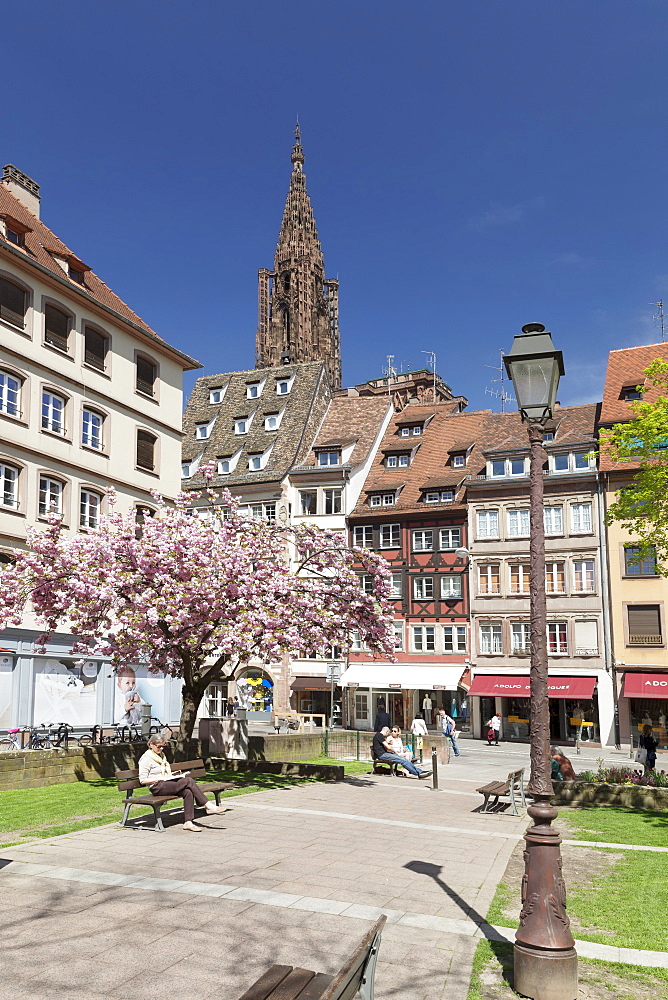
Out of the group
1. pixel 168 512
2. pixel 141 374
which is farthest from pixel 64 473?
pixel 168 512

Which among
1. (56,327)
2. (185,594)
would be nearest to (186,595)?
(185,594)

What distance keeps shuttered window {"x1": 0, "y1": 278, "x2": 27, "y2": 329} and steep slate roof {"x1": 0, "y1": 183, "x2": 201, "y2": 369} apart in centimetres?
109

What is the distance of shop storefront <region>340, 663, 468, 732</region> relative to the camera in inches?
1762

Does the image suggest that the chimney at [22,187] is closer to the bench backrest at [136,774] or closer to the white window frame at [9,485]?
the white window frame at [9,485]

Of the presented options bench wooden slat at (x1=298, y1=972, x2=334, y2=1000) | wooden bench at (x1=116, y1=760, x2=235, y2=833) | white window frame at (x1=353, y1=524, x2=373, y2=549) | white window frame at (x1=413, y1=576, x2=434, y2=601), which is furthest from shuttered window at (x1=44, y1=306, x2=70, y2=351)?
bench wooden slat at (x1=298, y1=972, x2=334, y2=1000)

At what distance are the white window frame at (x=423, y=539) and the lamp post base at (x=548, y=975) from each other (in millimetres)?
40512

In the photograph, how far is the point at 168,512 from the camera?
19844 millimetres

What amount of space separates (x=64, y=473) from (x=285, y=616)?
16751 mm

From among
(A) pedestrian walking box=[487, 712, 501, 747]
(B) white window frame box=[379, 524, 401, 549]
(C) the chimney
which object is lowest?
(A) pedestrian walking box=[487, 712, 501, 747]

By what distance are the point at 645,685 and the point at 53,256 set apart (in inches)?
1190

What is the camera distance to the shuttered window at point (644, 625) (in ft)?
133

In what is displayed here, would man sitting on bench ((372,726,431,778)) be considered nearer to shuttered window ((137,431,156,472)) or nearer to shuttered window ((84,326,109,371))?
shuttered window ((137,431,156,472))

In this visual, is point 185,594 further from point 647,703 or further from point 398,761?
point 647,703

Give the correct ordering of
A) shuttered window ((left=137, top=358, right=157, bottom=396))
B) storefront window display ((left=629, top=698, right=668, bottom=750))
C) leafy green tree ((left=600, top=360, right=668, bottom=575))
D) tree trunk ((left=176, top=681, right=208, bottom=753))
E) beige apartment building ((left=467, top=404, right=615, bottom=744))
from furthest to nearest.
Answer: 1. beige apartment building ((left=467, top=404, right=615, bottom=744))
2. storefront window display ((left=629, top=698, right=668, bottom=750))
3. shuttered window ((left=137, top=358, right=157, bottom=396))
4. leafy green tree ((left=600, top=360, right=668, bottom=575))
5. tree trunk ((left=176, top=681, right=208, bottom=753))
